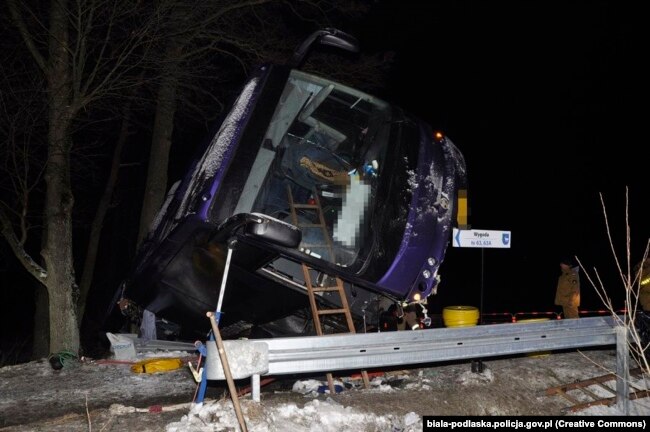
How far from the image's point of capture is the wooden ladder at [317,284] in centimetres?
457

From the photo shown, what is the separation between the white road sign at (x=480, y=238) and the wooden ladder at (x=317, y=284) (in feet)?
4.90

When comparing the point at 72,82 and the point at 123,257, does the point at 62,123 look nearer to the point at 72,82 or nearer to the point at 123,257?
the point at 72,82

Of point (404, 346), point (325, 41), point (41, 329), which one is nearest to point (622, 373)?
point (404, 346)

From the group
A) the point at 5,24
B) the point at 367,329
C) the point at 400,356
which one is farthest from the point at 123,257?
the point at 400,356

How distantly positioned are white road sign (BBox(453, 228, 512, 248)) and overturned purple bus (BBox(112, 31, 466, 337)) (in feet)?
2.34

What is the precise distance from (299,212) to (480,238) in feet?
Result: 7.72

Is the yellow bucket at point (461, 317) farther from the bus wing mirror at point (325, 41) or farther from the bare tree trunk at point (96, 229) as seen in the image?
the bare tree trunk at point (96, 229)

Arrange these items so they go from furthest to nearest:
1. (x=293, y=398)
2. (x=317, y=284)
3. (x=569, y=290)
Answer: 1. (x=569, y=290)
2. (x=317, y=284)
3. (x=293, y=398)

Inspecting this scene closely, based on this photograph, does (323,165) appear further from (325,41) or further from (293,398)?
(293,398)

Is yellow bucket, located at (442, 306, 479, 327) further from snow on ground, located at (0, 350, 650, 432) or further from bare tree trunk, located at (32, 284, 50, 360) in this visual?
bare tree trunk, located at (32, 284, 50, 360)

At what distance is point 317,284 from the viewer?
16.1 feet

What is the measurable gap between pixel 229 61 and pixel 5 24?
408cm

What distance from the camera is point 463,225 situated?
541 cm

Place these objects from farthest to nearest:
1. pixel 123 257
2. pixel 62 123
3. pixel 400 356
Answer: pixel 123 257 < pixel 62 123 < pixel 400 356
